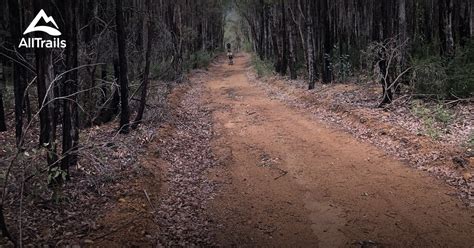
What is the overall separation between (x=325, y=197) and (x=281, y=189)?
83 centimetres

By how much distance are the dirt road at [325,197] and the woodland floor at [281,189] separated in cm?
2

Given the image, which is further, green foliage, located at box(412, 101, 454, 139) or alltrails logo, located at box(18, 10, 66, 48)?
green foliage, located at box(412, 101, 454, 139)

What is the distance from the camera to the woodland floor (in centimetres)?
564

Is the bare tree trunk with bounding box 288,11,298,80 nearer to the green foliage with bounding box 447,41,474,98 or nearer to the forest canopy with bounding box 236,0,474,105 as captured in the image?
the forest canopy with bounding box 236,0,474,105

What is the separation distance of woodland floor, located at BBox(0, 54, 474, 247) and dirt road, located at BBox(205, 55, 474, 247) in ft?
0.06

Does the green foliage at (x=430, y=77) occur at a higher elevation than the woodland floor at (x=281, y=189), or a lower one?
higher

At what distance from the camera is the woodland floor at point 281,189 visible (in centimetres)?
564

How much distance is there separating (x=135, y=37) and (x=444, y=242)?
9942mm

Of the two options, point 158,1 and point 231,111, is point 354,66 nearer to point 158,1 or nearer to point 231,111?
point 231,111

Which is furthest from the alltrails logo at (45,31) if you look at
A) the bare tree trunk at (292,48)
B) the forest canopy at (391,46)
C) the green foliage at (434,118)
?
the bare tree trunk at (292,48)

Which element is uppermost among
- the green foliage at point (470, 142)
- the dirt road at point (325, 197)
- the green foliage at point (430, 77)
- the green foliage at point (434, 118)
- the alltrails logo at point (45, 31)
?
the alltrails logo at point (45, 31)

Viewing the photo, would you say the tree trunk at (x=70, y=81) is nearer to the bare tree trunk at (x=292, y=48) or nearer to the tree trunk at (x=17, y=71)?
the tree trunk at (x=17, y=71)

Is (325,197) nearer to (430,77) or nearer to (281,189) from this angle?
(281,189)

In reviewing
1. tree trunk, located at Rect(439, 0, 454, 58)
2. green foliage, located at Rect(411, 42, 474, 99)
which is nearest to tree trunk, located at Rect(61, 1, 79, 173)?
green foliage, located at Rect(411, 42, 474, 99)
